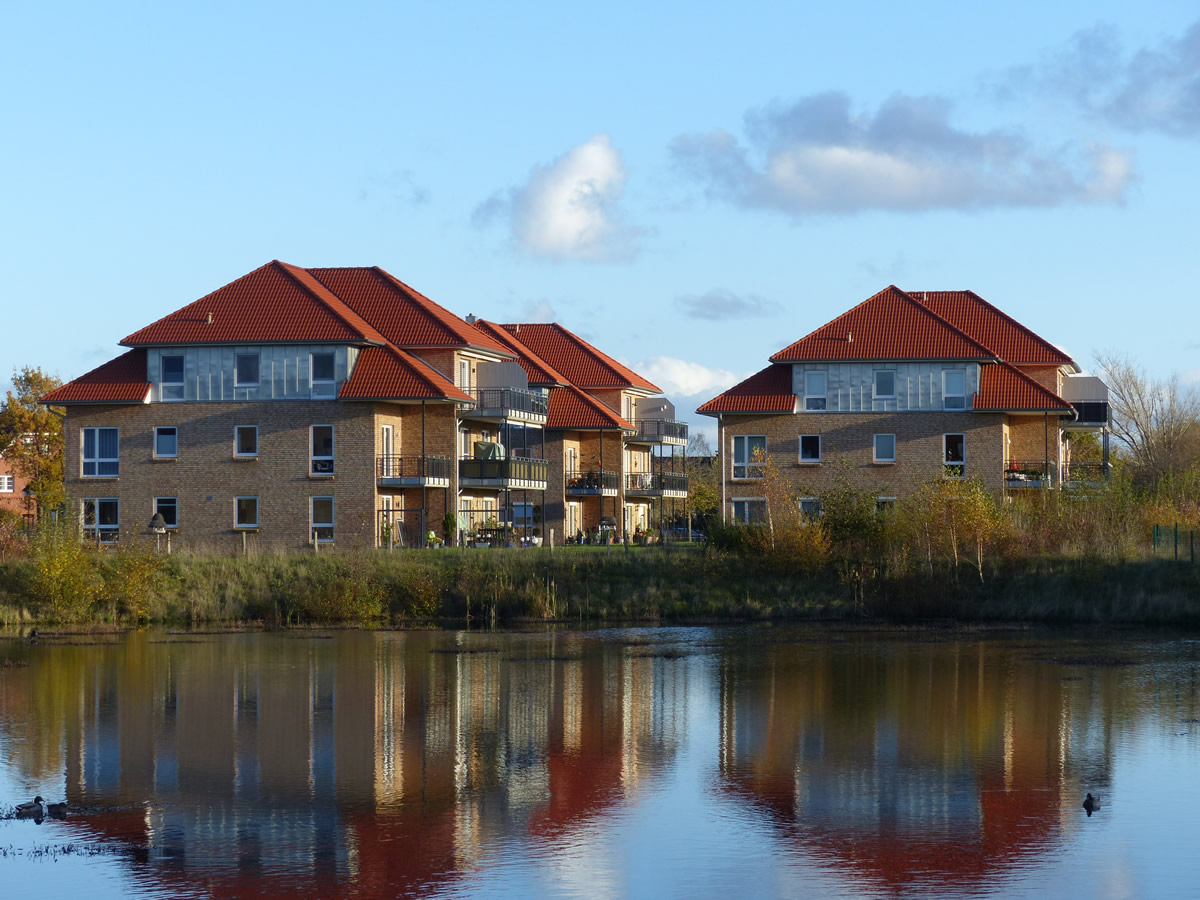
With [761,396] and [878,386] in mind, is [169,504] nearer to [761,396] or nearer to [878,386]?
[761,396]

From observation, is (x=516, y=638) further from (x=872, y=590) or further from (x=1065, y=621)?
(x=1065, y=621)

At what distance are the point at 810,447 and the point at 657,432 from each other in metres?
17.2

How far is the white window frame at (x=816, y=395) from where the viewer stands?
58.8 metres

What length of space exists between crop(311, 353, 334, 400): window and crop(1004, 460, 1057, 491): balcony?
81.2 ft

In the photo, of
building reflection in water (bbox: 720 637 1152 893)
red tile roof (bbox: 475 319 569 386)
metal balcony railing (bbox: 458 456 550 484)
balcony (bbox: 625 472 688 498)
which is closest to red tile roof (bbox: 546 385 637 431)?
red tile roof (bbox: 475 319 569 386)

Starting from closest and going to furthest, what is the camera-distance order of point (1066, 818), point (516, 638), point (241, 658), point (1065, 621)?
point (1066, 818) → point (241, 658) → point (516, 638) → point (1065, 621)

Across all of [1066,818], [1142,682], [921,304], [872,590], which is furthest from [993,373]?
[1066,818]

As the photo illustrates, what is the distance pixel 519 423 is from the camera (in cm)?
5925

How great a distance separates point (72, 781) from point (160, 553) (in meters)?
24.9

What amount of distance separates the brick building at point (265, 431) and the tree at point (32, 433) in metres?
25.8

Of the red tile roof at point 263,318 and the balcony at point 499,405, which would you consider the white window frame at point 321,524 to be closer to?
the red tile roof at point 263,318

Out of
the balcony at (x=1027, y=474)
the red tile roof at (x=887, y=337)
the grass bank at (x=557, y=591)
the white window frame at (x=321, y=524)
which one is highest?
the red tile roof at (x=887, y=337)

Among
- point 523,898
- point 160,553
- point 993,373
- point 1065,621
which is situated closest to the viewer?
point 523,898

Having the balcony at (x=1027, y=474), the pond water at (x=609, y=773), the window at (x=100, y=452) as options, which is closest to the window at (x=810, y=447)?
the balcony at (x=1027, y=474)
